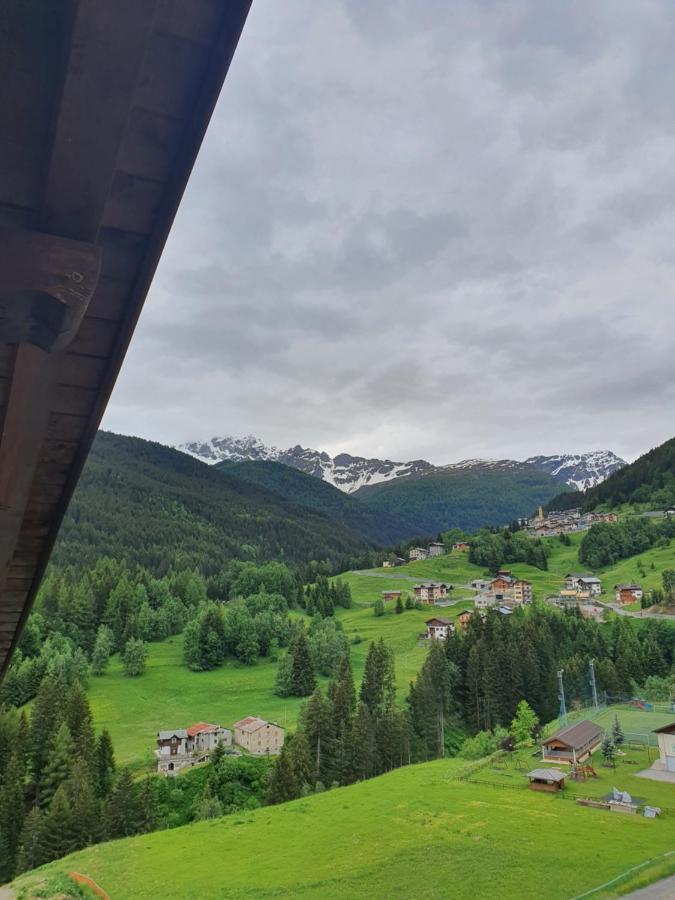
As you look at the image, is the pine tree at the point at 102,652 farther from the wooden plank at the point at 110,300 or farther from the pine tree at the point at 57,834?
the wooden plank at the point at 110,300

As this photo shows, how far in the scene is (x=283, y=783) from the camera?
150 ft

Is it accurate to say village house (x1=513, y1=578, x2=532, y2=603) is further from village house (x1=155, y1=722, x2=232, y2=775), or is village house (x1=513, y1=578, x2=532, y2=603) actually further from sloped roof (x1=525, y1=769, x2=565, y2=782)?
sloped roof (x1=525, y1=769, x2=565, y2=782)

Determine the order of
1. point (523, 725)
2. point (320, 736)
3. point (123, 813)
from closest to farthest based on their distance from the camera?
point (123, 813) < point (523, 725) < point (320, 736)

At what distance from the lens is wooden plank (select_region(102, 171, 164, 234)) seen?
233 centimetres

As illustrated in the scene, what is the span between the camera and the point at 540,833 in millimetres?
30531

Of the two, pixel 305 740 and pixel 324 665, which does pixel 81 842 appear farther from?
pixel 324 665

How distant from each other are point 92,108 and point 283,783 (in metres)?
51.4

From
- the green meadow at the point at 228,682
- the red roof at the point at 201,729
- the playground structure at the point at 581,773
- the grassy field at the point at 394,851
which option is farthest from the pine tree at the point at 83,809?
the playground structure at the point at 581,773

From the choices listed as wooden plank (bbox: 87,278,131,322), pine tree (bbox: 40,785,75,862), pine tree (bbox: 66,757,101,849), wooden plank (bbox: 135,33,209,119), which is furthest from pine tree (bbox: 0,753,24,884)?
wooden plank (bbox: 135,33,209,119)

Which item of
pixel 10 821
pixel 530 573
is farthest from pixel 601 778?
pixel 530 573

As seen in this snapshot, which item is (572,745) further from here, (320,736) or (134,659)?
(134,659)

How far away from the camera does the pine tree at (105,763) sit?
158 ft

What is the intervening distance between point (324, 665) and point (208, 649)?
17.2 meters

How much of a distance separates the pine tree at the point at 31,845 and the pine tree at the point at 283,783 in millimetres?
15670
